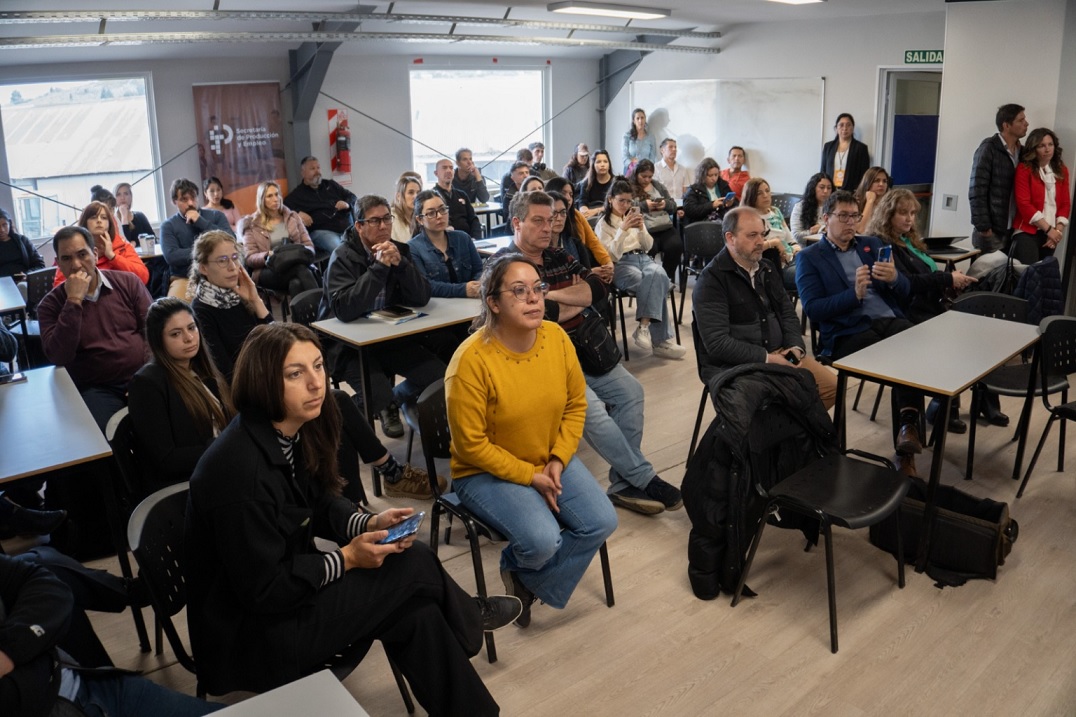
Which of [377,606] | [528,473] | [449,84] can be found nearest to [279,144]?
[449,84]

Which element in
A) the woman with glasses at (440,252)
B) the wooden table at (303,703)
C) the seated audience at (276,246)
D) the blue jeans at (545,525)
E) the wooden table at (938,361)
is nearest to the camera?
the wooden table at (303,703)

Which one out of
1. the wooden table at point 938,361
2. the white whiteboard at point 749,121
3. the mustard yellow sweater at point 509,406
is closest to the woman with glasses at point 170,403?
the mustard yellow sweater at point 509,406

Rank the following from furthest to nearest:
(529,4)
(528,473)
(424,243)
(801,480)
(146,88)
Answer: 1. (146,88)
2. (529,4)
3. (424,243)
4. (801,480)
5. (528,473)

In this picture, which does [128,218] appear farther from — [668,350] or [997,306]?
[997,306]

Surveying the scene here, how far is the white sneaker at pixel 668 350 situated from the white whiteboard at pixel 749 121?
4.71m

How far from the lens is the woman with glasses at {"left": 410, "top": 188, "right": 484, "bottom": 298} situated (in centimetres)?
459

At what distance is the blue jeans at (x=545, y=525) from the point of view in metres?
2.79

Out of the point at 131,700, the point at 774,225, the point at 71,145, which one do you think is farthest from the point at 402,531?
the point at 71,145

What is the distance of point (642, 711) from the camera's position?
2623 millimetres

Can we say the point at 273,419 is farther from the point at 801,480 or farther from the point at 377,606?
the point at 801,480

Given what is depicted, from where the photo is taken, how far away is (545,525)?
9.16 ft

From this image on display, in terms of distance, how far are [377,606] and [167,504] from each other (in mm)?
593

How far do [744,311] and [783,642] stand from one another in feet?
5.00

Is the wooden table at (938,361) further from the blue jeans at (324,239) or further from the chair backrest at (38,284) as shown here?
the blue jeans at (324,239)
